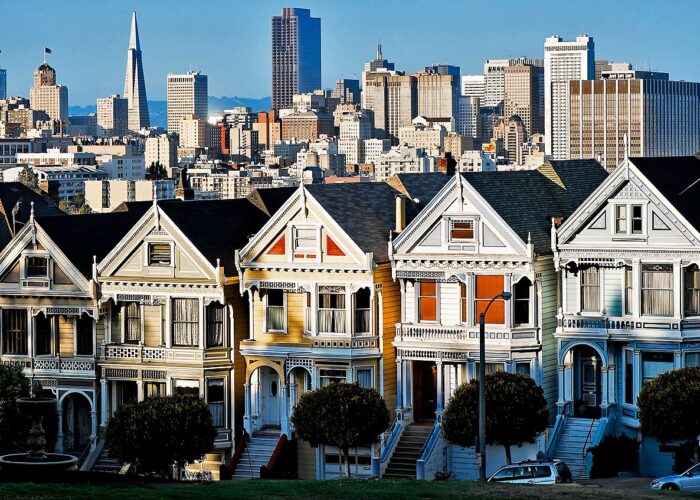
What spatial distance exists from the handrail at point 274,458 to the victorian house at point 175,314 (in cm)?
164

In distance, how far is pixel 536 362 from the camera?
5372 cm

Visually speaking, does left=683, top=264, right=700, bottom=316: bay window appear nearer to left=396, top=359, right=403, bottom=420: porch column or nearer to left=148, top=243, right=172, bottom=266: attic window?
left=396, top=359, right=403, bottom=420: porch column

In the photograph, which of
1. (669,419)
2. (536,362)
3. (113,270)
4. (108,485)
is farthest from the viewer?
(113,270)

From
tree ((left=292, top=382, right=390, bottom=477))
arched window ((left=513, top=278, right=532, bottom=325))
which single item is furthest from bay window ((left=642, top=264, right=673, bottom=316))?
tree ((left=292, top=382, right=390, bottom=477))

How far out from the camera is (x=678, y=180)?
174ft

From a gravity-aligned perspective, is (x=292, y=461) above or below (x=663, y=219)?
below

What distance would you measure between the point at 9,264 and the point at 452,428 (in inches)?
588

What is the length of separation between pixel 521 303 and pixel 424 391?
3.92 meters

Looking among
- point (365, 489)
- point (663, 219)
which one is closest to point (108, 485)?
point (365, 489)

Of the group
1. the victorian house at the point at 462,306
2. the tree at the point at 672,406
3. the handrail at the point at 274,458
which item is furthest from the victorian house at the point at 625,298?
the handrail at the point at 274,458

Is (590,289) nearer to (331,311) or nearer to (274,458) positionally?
(331,311)

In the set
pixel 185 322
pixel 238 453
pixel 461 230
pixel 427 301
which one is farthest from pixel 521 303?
pixel 185 322

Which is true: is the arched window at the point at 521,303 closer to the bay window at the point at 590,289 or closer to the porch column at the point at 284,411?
the bay window at the point at 590,289

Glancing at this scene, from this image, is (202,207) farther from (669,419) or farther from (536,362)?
(669,419)
